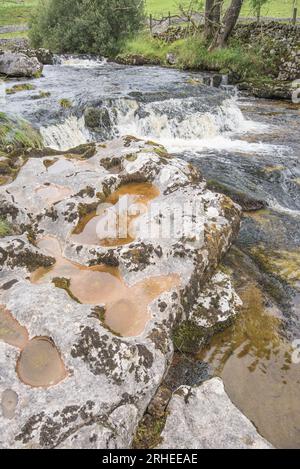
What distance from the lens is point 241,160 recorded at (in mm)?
12148

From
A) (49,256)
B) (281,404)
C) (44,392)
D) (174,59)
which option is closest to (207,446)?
(281,404)

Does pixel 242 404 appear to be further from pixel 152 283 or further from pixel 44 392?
pixel 44 392

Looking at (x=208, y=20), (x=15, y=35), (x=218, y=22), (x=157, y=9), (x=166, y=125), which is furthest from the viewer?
(x=157, y=9)

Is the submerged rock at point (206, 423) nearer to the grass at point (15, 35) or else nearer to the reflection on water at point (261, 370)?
the reflection on water at point (261, 370)

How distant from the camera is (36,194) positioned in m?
6.80

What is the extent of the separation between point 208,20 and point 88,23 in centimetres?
1022

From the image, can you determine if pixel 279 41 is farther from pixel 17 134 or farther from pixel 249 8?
pixel 249 8

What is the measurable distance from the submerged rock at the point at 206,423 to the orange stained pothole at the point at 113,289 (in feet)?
3.03

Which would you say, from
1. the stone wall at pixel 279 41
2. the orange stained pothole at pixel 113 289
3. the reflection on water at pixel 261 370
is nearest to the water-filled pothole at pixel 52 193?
the orange stained pothole at pixel 113 289

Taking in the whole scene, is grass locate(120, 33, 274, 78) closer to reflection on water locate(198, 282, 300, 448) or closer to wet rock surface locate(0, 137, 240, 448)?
wet rock surface locate(0, 137, 240, 448)

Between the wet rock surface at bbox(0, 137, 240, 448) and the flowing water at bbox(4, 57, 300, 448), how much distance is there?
23.1 inches

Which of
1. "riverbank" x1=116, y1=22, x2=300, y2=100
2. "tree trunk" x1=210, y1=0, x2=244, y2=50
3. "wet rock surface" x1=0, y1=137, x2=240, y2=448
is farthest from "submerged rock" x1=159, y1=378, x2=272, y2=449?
"tree trunk" x1=210, y1=0, x2=244, y2=50

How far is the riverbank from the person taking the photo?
21.8 m

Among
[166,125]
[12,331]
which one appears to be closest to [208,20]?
[166,125]
